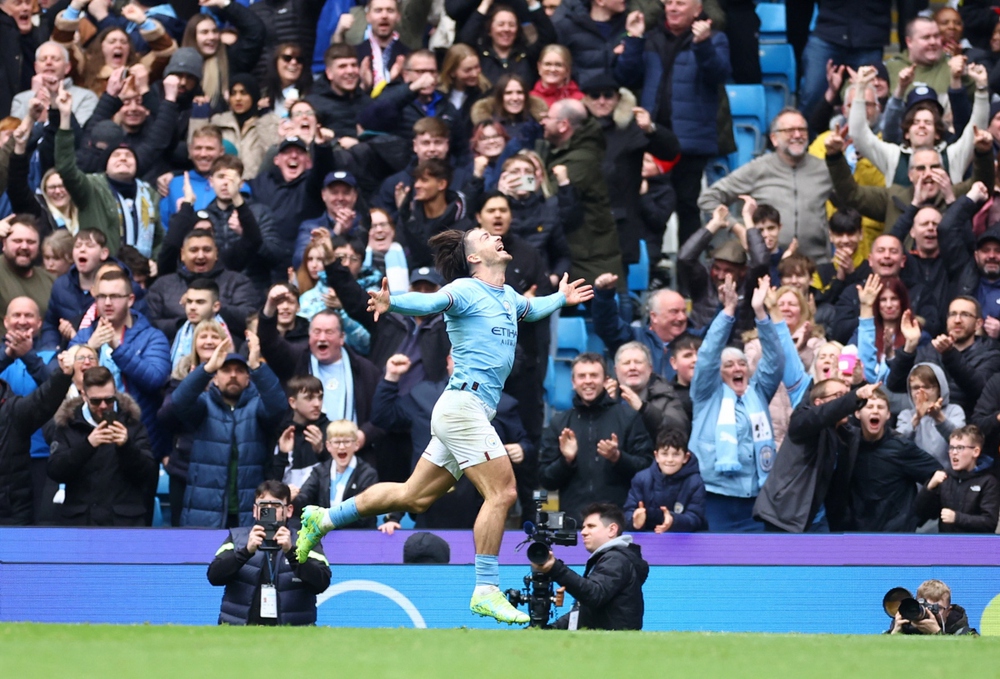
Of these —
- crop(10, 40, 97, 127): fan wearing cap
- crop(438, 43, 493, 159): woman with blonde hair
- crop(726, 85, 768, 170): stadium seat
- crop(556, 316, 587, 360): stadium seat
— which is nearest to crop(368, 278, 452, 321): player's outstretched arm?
crop(556, 316, 587, 360): stadium seat

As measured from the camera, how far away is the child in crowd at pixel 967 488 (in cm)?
1124

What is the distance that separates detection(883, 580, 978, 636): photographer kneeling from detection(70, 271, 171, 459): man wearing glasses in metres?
5.91

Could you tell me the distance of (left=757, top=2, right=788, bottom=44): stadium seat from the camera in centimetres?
1847

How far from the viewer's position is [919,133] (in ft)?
46.7

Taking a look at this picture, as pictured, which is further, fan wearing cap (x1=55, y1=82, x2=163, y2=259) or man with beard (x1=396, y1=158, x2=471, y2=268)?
fan wearing cap (x1=55, y1=82, x2=163, y2=259)

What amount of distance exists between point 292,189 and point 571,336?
2.81 metres

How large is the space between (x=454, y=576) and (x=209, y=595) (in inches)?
A: 66.0

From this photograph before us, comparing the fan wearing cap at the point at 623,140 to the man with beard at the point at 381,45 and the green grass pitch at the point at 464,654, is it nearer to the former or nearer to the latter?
the man with beard at the point at 381,45

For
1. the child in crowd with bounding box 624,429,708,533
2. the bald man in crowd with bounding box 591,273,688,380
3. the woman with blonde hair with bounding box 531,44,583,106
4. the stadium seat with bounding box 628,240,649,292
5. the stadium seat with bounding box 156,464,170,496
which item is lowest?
the stadium seat with bounding box 156,464,170,496

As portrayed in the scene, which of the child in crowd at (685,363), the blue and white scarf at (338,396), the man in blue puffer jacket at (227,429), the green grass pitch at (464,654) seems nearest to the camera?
the green grass pitch at (464,654)

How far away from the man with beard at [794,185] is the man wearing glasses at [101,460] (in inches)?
235

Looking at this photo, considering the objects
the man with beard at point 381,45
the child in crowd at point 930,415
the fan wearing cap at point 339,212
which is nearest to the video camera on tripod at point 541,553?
the child in crowd at point 930,415

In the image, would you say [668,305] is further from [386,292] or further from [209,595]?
[386,292]

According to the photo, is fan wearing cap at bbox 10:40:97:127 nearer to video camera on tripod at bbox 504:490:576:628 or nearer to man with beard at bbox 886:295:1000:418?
video camera on tripod at bbox 504:490:576:628
